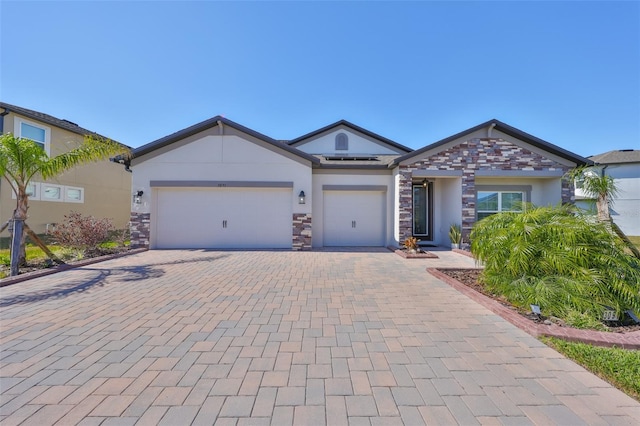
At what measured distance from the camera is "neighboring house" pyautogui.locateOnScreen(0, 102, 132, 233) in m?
12.4

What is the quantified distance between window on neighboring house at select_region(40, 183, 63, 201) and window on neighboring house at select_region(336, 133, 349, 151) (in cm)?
1553

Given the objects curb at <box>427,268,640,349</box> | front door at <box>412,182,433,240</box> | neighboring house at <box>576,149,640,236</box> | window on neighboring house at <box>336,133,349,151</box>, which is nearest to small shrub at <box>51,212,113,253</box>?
curb at <box>427,268,640,349</box>

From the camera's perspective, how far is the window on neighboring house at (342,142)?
53.2 ft

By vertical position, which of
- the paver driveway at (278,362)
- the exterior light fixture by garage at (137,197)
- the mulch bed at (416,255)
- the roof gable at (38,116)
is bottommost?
the paver driveway at (278,362)

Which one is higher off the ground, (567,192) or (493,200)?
(567,192)

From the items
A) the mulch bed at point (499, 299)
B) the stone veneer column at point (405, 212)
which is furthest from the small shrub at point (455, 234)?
the mulch bed at point (499, 299)

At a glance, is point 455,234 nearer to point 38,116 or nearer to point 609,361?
point 609,361

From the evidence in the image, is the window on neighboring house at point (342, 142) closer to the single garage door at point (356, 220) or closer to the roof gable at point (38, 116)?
the single garage door at point (356, 220)

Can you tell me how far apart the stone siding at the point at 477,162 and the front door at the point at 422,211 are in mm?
1933

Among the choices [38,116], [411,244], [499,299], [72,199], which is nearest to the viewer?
[499,299]

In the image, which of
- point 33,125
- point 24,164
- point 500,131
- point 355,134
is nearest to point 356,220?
point 355,134

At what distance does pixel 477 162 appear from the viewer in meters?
Answer: 11.1

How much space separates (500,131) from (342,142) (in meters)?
8.07

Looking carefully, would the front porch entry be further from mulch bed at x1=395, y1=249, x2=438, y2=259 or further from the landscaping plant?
the landscaping plant
